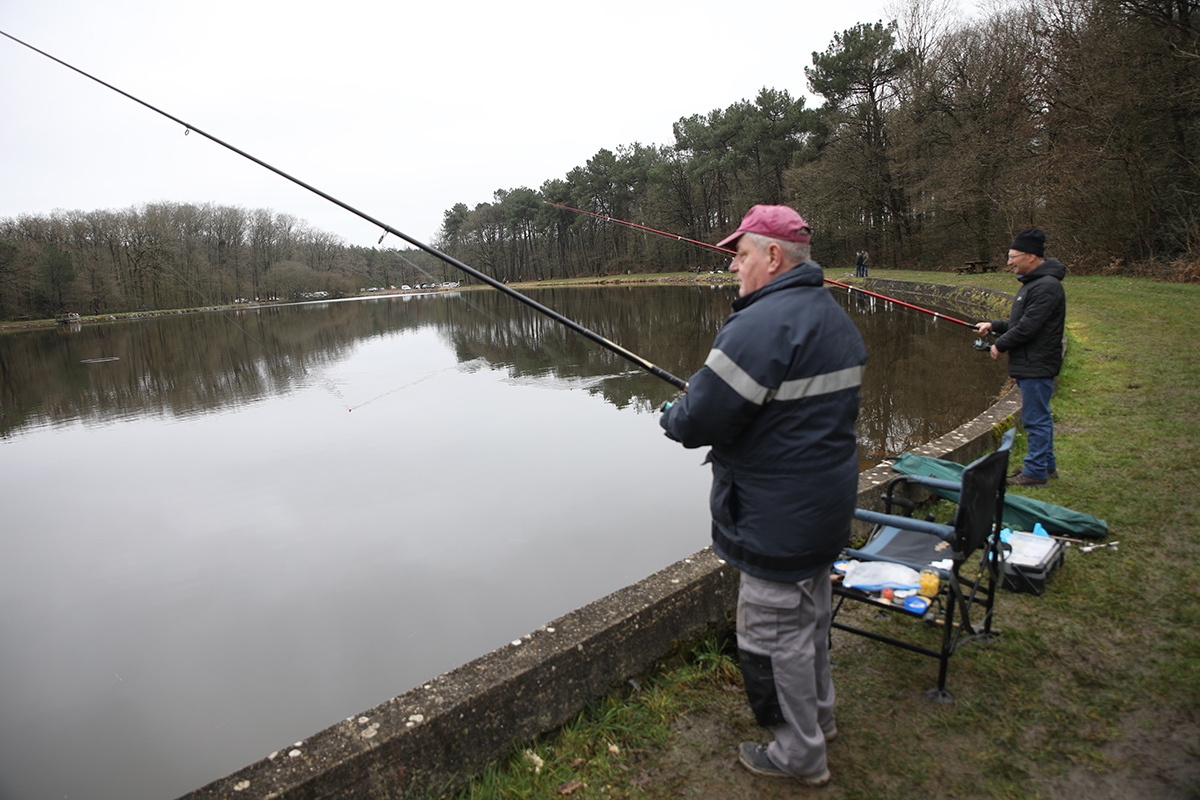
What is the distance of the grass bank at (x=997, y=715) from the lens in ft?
7.65

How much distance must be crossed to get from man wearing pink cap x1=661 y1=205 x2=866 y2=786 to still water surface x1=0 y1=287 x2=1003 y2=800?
2.93 metres

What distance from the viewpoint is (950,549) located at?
2.82 metres

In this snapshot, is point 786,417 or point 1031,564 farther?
point 1031,564

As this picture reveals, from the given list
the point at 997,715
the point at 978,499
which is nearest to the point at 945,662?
the point at 997,715

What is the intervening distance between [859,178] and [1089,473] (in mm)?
36427

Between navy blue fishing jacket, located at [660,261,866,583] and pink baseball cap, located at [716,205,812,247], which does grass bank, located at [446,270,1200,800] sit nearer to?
navy blue fishing jacket, located at [660,261,866,583]

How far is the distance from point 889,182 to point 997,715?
40.1 m

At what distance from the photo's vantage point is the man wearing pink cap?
2064 millimetres

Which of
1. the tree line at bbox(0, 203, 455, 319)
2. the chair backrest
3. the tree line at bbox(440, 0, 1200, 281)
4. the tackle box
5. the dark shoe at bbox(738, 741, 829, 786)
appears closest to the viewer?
the dark shoe at bbox(738, 741, 829, 786)

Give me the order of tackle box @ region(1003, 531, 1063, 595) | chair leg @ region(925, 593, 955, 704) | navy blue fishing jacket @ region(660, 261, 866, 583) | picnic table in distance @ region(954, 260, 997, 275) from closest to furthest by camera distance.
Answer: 1. navy blue fishing jacket @ region(660, 261, 866, 583)
2. chair leg @ region(925, 593, 955, 704)
3. tackle box @ region(1003, 531, 1063, 595)
4. picnic table in distance @ region(954, 260, 997, 275)

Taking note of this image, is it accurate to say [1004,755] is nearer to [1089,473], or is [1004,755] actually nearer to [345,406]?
[1089,473]

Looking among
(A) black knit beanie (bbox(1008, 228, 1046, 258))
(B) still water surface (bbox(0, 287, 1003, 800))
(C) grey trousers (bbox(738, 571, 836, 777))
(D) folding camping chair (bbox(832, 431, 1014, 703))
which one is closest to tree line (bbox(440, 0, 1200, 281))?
(B) still water surface (bbox(0, 287, 1003, 800))

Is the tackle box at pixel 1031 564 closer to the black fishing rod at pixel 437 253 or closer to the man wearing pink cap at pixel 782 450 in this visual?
the man wearing pink cap at pixel 782 450

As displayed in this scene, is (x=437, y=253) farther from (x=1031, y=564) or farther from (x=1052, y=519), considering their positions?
(x=1052, y=519)
